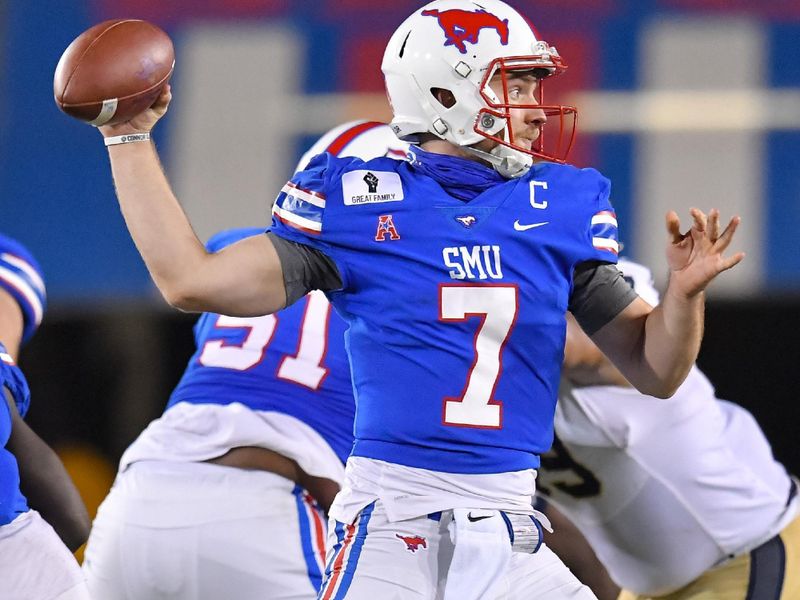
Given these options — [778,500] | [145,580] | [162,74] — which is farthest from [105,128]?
[778,500]

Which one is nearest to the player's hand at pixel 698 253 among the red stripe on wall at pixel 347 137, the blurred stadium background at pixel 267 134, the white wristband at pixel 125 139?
the white wristband at pixel 125 139

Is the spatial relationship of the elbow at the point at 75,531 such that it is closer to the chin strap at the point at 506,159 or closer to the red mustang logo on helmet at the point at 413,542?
the red mustang logo on helmet at the point at 413,542

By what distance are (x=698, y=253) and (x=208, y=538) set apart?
3.86 feet

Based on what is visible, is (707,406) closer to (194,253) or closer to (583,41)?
(194,253)

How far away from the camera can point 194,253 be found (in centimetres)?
221

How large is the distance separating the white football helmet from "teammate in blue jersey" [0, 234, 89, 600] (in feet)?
2.98

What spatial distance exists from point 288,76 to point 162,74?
14.9ft

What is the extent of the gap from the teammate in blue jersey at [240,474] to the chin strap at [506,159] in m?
0.71

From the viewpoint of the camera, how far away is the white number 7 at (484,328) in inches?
89.6

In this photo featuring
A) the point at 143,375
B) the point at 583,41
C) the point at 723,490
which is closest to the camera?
the point at 723,490

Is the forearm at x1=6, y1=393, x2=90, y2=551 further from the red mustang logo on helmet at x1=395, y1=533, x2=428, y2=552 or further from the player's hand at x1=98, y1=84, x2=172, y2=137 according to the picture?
the red mustang logo on helmet at x1=395, y1=533, x2=428, y2=552

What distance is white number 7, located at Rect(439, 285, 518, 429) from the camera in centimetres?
228

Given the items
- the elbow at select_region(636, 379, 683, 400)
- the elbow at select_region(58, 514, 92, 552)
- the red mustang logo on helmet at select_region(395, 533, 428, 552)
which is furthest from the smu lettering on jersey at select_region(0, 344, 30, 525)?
the elbow at select_region(636, 379, 683, 400)

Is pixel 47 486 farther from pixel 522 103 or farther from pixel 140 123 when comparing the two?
pixel 522 103
